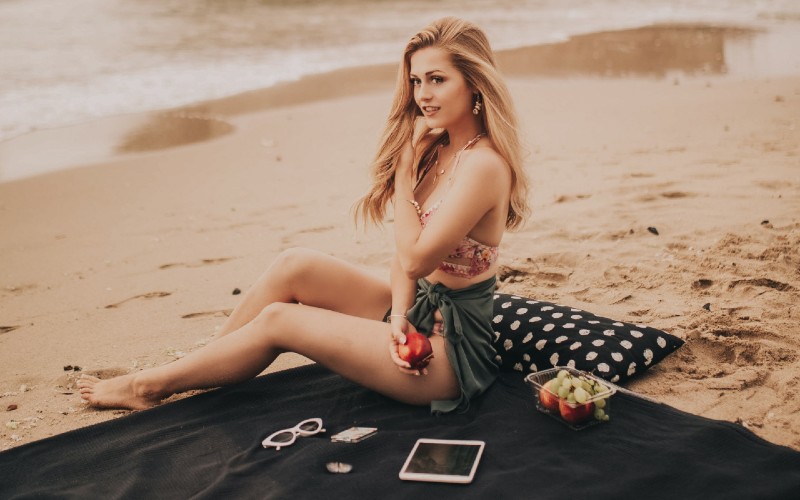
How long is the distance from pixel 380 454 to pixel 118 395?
4.94ft

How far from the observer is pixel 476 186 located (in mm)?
3400

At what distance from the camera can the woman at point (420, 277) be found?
134 inches

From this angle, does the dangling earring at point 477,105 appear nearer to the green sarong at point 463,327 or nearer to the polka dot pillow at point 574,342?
the green sarong at point 463,327

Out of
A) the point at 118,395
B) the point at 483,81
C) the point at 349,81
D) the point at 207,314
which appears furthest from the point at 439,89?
the point at 349,81

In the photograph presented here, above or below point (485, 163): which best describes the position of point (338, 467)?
below

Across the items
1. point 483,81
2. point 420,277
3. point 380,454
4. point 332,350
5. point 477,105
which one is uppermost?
point 483,81

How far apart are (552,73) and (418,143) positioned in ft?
29.6

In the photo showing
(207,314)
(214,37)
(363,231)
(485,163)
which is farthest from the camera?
(214,37)

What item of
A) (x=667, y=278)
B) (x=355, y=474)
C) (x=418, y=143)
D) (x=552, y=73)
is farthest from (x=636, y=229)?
(x=552, y=73)

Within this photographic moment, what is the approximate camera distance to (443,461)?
120 inches

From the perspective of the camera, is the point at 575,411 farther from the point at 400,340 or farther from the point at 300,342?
the point at 300,342

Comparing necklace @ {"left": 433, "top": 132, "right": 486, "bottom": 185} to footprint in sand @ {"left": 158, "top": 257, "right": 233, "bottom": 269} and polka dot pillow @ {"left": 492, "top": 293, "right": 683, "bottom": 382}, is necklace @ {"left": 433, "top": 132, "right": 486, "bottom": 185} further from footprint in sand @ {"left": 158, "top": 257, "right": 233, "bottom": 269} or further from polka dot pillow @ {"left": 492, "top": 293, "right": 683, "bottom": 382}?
footprint in sand @ {"left": 158, "top": 257, "right": 233, "bottom": 269}

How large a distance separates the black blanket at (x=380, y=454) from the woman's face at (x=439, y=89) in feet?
4.48

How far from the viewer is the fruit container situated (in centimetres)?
318
